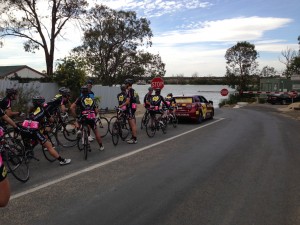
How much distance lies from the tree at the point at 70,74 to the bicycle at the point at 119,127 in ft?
30.7

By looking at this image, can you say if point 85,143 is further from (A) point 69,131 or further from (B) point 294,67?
(B) point 294,67

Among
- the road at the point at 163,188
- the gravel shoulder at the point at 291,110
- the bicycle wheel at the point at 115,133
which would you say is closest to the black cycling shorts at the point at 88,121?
the road at the point at 163,188

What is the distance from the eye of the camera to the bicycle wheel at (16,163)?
6.27m

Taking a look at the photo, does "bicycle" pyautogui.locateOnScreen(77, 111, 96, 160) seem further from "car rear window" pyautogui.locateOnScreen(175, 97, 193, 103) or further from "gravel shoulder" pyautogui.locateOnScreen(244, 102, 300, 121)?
"gravel shoulder" pyautogui.locateOnScreen(244, 102, 300, 121)

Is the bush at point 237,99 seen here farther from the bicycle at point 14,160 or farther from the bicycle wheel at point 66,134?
the bicycle at point 14,160

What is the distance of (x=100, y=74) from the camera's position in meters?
34.0

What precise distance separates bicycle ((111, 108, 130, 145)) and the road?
2.37ft

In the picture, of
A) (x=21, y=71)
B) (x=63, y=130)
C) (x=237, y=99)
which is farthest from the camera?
(x=237, y=99)

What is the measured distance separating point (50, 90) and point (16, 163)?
13337 mm

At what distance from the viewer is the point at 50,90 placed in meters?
19.3

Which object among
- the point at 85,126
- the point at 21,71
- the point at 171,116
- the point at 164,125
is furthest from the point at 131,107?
the point at 21,71

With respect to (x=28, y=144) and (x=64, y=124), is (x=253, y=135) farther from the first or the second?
(x=28, y=144)

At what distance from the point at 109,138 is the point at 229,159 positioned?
453cm

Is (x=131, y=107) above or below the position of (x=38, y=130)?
above
